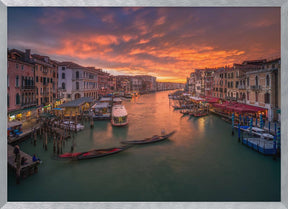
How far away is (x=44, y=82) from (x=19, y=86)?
619cm

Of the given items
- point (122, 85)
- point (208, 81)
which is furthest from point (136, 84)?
point (208, 81)

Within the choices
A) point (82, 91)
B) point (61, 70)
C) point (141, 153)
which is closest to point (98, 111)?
point (82, 91)

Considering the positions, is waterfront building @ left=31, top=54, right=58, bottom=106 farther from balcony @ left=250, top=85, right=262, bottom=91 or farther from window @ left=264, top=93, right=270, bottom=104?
window @ left=264, top=93, right=270, bottom=104

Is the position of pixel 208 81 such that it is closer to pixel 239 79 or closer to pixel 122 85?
pixel 239 79

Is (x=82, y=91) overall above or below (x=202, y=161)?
above

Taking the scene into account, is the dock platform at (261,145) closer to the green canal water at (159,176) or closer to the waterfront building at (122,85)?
the green canal water at (159,176)

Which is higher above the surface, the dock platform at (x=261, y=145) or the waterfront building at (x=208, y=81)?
the waterfront building at (x=208, y=81)

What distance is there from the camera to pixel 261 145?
32.9 feet

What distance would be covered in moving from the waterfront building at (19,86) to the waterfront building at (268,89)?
21630 mm

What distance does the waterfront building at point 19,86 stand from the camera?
1262 centimetres

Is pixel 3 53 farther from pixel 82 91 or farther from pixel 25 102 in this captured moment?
pixel 82 91

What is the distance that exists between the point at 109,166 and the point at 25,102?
11.6 m

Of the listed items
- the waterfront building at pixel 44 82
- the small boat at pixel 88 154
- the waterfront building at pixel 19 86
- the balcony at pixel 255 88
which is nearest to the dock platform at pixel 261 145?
the balcony at pixel 255 88

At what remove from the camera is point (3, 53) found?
16.7 ft
